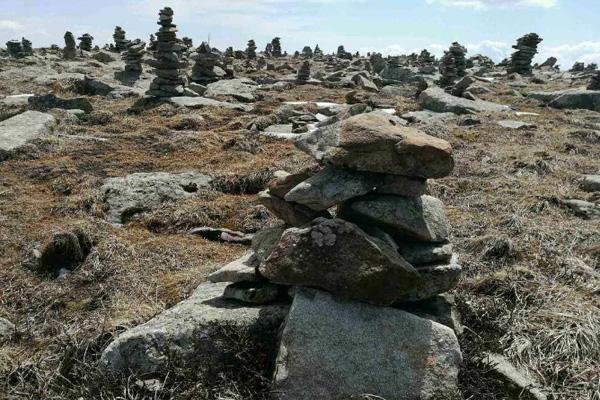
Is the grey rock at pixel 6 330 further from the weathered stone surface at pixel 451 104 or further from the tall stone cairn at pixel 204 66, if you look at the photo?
the tall stone cairn at pixel 204 66

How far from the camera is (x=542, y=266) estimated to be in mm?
9164

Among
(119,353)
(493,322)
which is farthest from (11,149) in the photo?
→ (493,322)

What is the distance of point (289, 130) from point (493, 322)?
49.5 feet

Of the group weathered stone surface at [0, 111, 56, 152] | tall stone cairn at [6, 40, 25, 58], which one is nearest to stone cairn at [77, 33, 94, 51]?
tall stone cairn at [6, 40, 25, 58]

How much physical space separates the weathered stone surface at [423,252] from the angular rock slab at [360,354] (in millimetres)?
853

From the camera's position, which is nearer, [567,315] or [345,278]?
[345,278]

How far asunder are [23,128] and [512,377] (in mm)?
18483

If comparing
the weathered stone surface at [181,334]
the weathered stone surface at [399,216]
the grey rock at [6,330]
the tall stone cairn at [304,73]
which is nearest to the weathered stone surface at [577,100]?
the tall stone cairn at [304,73]

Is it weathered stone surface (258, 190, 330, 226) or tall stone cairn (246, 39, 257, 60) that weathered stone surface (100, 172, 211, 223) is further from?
tall stone cairn (246, 39, 257, 60)

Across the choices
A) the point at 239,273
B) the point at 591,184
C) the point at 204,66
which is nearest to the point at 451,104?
the point at 591,184

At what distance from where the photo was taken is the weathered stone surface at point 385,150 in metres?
6.38

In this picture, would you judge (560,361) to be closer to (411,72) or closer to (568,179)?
(568,179)

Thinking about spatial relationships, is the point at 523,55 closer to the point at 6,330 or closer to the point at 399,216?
the point at 399,216

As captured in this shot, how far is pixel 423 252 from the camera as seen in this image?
6.77 metres
